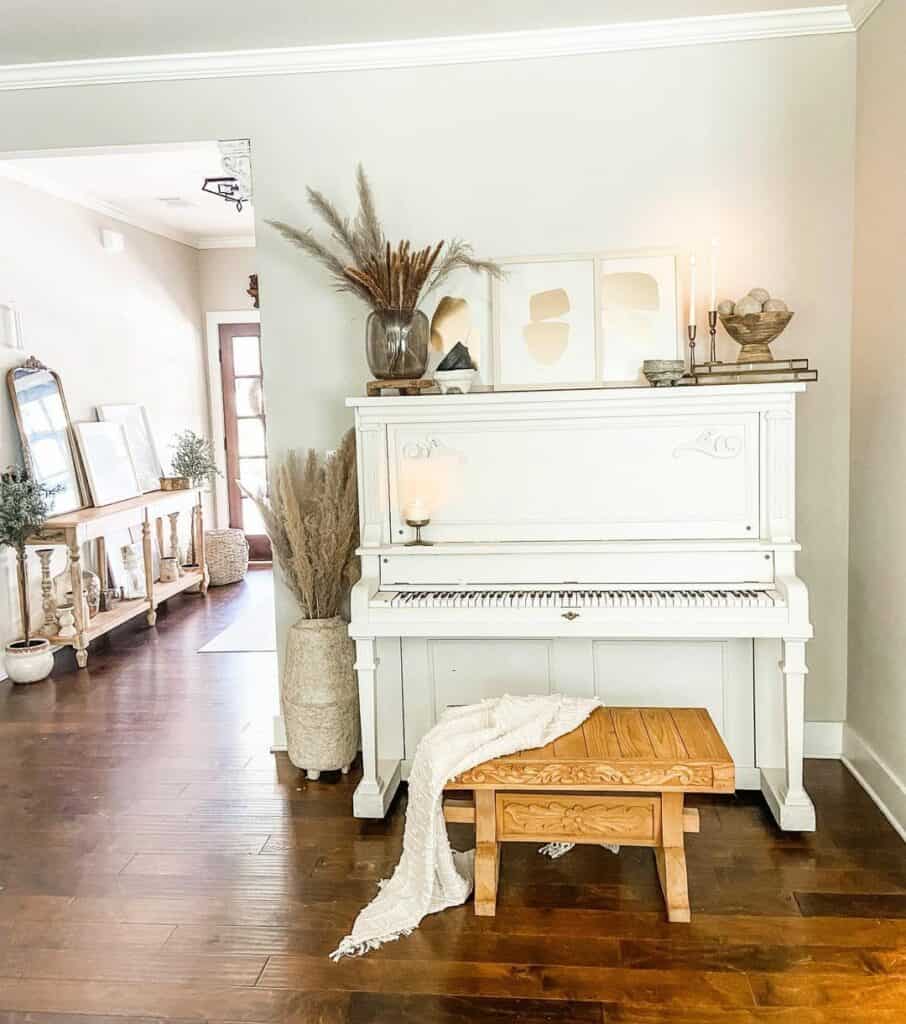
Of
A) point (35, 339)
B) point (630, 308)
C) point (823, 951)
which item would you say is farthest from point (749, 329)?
point (35, 339)

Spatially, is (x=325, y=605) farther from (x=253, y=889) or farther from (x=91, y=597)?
(x=91, y=597)

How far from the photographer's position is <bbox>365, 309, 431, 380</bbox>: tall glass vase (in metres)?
3.26

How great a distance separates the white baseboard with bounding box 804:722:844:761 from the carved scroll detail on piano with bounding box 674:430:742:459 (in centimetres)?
118

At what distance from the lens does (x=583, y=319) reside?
11.2 feet

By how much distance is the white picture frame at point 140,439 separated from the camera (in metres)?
6.15

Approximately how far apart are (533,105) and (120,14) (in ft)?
4.70

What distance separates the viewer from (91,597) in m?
5.48

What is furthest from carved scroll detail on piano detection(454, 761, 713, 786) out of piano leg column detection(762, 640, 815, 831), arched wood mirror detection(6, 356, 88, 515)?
arched wood mirror detection(6, 356, 88, 515)

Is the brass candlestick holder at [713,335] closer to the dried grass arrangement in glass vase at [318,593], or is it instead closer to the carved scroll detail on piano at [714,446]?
the carved scroll detail on piano at [714,446]

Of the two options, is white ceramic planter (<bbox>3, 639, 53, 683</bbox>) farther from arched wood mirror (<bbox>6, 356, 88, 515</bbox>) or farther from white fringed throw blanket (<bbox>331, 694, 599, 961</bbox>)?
white fringed throw blanket (<bbox>331, 694, 599, 961</bbox>)

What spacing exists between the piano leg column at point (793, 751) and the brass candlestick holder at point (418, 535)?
1.18 meters

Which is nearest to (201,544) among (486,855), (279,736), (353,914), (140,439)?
(140,439)

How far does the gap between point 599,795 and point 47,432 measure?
3963 millimetres

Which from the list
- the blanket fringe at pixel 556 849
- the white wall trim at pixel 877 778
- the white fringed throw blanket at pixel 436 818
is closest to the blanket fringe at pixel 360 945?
the white fringed throw blanket at pixel 436 818
